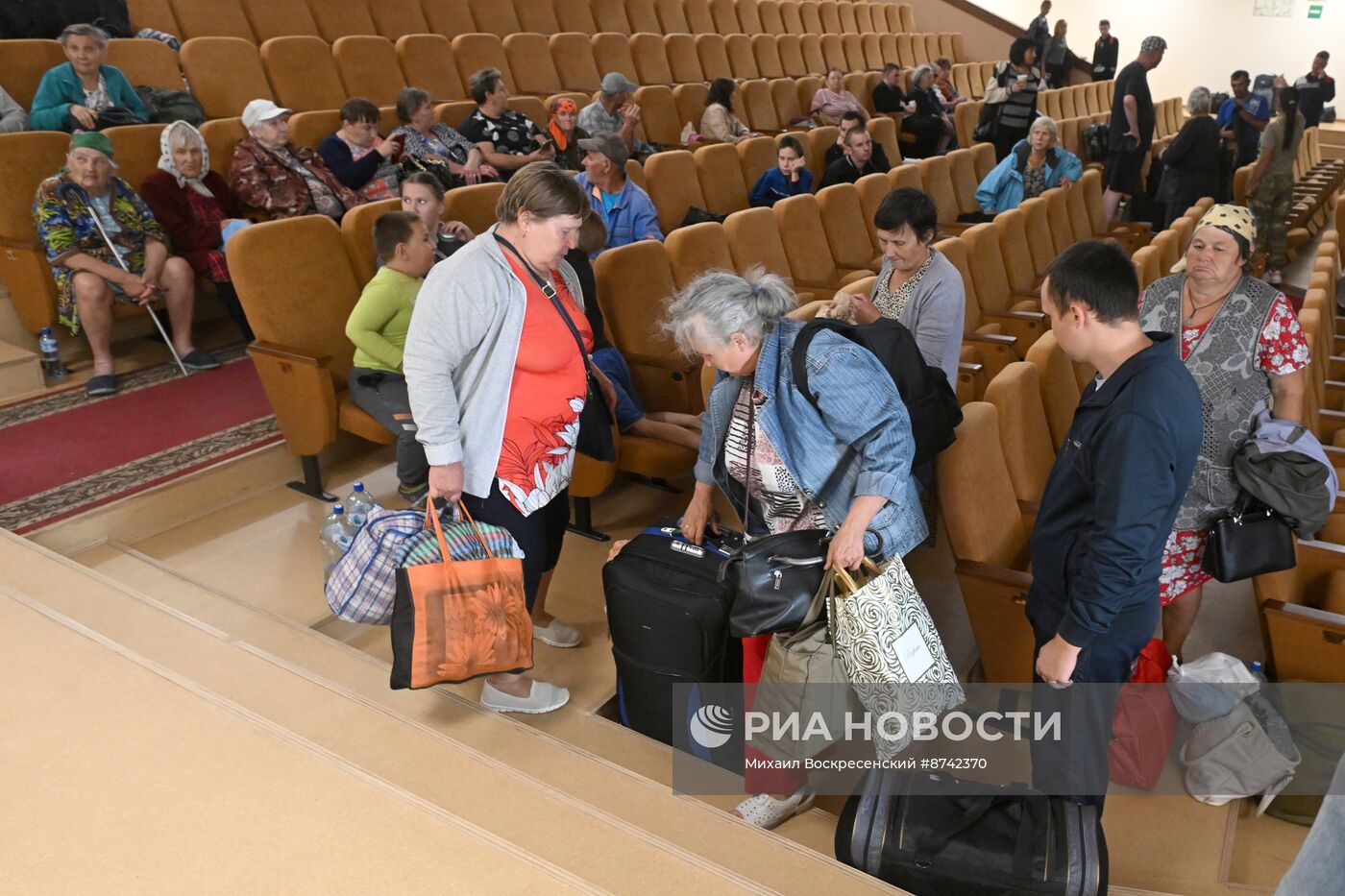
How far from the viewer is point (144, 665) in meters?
1.71

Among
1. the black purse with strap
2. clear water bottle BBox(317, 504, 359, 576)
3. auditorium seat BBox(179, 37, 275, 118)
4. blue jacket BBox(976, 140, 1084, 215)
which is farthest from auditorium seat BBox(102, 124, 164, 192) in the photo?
blue jacket BBox(976, 140, 1084, 215)

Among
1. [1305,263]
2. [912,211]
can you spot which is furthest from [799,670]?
[1305,263]

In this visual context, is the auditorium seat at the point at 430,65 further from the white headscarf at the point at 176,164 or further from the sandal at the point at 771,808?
the sandal at the point at 771,808

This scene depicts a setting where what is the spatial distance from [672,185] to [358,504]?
2333mm

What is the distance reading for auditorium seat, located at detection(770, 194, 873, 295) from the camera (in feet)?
12.7

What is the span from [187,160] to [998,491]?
2.89m

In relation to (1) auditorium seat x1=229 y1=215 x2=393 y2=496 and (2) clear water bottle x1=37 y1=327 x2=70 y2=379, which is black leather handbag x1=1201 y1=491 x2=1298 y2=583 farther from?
(2) clear water bottle x1=37 y1=327 x2=70 y2=379

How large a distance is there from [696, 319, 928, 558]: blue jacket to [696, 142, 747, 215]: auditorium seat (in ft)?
10.2

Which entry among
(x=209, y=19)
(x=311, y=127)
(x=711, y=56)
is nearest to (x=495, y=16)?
(x=711, y=56)

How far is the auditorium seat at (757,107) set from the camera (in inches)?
251

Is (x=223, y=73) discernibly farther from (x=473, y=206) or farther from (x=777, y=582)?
(x=777, y=582)

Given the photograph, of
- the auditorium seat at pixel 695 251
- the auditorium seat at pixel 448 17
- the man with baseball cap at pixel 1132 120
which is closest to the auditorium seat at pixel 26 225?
the auditorium seat at pixel 695 251

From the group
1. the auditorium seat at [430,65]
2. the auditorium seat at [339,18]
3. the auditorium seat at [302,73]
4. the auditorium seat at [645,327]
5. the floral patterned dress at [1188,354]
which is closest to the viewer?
the floral patterned dress at [1188,354]

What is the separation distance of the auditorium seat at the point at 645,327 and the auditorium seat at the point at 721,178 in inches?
65.8
